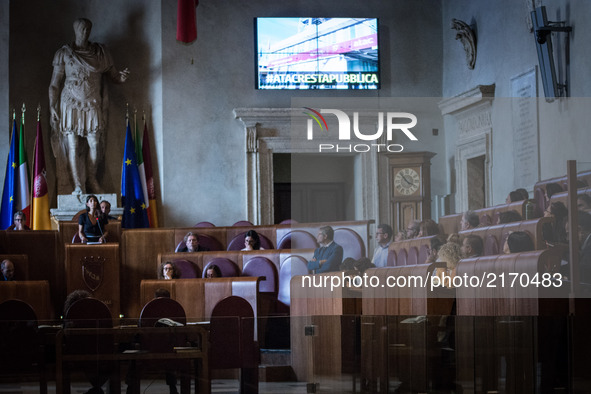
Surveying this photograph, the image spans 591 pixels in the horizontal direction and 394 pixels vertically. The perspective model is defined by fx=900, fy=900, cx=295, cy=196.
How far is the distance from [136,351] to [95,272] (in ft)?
12.9

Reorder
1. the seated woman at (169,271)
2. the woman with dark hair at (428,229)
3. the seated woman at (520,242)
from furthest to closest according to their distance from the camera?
the seated woman at (169,271) < the woman with dark hair at (428,229) < the seated woman at (520,242)

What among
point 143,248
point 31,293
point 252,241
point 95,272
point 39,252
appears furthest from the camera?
point 143,248

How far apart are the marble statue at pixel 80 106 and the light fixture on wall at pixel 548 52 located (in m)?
5.90

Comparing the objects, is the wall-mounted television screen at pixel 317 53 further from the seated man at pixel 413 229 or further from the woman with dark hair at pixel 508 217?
the woman with dark hair at pixel 508 217

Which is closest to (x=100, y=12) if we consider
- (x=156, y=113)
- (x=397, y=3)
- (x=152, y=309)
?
(x=156, y=113)

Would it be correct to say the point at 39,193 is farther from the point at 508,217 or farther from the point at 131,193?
the point at 508,217

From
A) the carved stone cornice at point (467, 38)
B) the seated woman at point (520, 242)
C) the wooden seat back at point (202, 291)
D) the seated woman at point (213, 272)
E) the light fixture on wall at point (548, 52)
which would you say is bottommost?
the wooden seat back at point (202, 291)

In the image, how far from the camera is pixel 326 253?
565 centimetres

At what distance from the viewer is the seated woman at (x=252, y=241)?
9.14 m

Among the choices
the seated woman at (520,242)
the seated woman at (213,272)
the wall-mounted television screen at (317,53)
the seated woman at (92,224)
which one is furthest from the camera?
the wall-mounted television screen at (317,53)

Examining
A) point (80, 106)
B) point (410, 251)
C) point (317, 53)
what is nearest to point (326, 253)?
point (410, 251)

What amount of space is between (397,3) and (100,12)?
14.6 feet

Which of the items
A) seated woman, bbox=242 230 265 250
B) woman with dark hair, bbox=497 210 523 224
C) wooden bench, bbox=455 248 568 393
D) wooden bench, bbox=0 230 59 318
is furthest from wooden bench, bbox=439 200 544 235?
wooden bench, bbox=0 230 59 318

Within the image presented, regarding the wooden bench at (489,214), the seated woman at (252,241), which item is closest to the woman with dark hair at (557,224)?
the wooden bench at (489,214)
